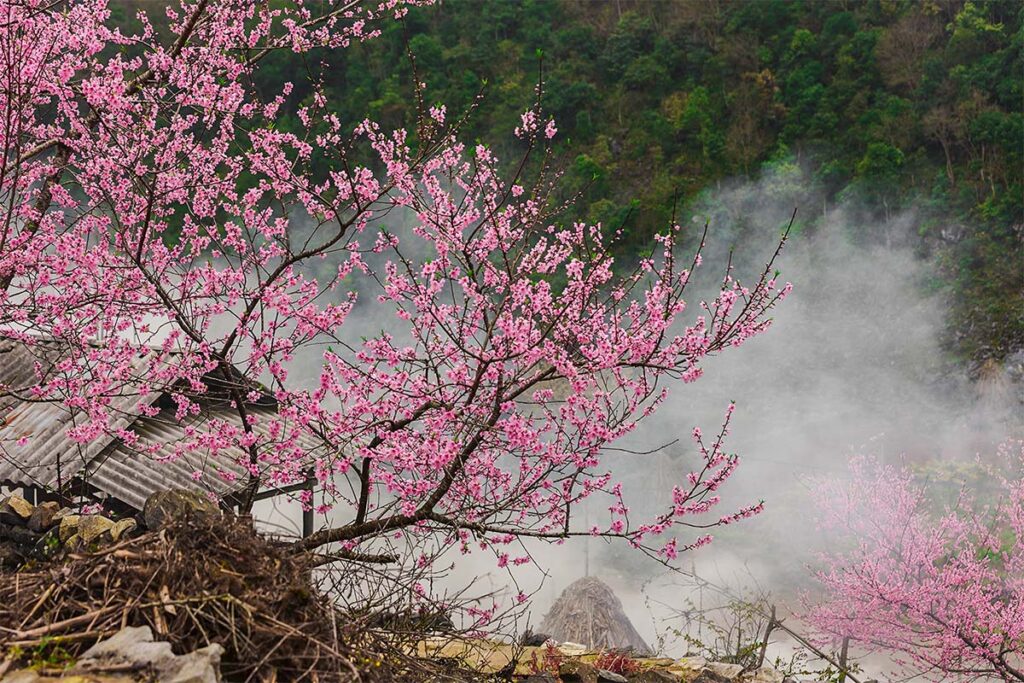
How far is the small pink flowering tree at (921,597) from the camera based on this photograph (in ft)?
31.4

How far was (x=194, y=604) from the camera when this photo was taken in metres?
2.78

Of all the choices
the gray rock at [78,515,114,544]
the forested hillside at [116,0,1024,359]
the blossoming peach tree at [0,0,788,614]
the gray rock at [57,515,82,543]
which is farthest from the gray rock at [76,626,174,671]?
the forested hillside at [116,0,1024,359]

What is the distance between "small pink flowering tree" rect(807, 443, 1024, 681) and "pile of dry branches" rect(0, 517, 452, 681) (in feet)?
24.7

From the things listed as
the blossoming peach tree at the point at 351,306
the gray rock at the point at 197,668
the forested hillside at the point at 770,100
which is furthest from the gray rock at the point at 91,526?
the forested hillside at the point at 770,100

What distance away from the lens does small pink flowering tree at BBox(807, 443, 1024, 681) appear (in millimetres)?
9562

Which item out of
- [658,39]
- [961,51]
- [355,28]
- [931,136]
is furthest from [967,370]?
[355,28]

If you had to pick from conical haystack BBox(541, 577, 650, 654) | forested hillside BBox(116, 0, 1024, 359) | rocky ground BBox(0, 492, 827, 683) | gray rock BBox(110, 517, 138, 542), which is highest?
forested hillside BBox(116, 0, 1024, 359)

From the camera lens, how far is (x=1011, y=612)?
10.2 meters

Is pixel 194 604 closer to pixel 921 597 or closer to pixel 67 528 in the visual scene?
pixel 67 528

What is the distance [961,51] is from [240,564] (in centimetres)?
2864

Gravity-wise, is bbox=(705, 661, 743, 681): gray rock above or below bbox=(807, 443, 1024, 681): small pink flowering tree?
below

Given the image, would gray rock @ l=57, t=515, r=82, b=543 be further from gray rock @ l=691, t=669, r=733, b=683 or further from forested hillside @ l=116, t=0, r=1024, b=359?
forested hillside @ l=116, t=0, r=1024, b=359

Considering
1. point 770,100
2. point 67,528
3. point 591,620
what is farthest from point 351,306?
point 770,100

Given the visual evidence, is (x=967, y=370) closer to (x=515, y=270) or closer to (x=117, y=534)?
(x=515, y=270)
